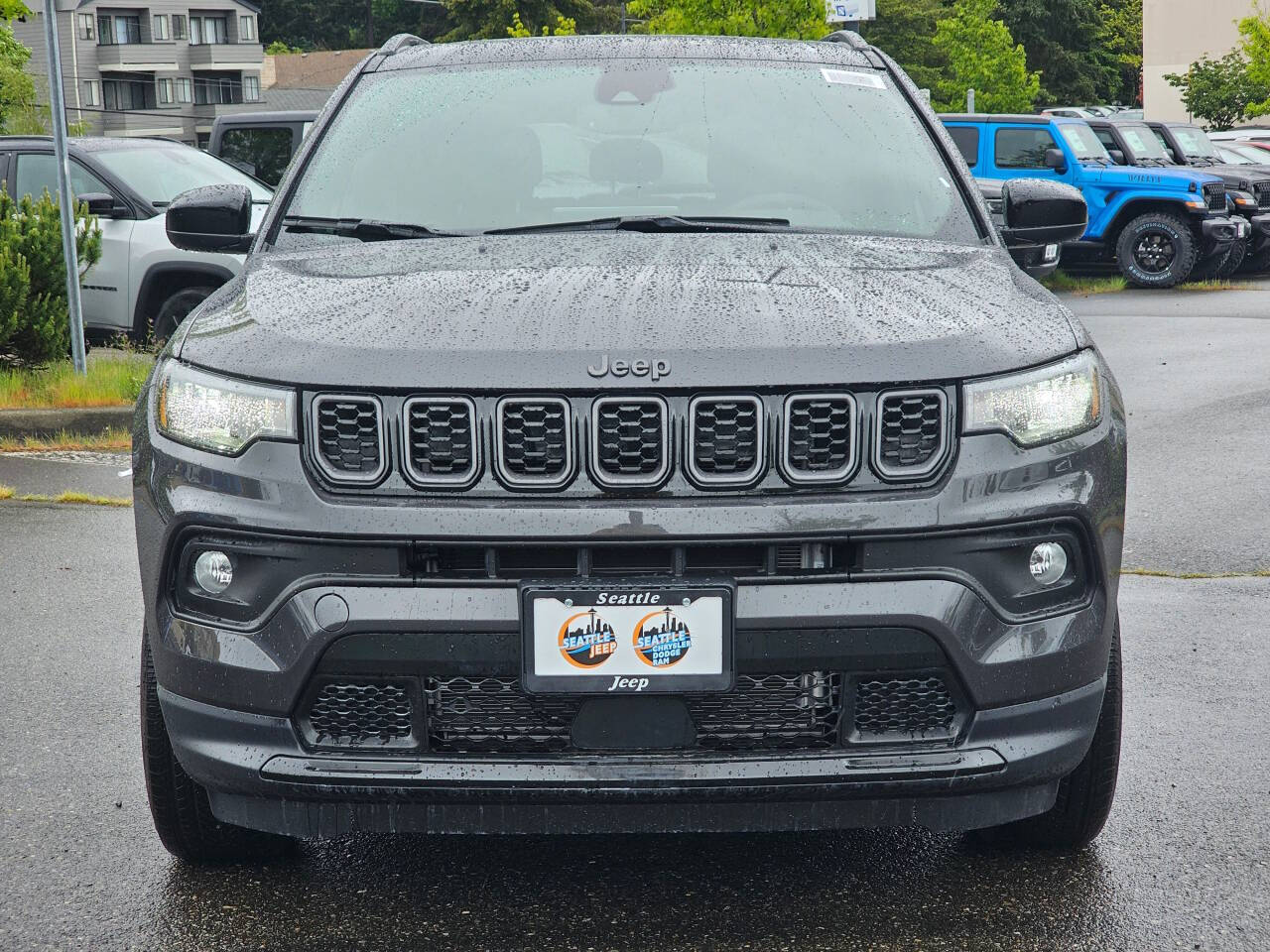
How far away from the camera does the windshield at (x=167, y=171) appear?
11531 millimetres

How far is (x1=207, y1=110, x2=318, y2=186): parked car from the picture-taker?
16125mm

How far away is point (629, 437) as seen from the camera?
2711 mm

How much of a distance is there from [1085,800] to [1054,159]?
53.5ft

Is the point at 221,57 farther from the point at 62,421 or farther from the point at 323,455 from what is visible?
the point at 323,455

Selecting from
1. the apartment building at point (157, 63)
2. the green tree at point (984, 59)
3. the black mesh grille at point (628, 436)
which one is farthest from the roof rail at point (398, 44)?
the apartment building at point (157, 63)

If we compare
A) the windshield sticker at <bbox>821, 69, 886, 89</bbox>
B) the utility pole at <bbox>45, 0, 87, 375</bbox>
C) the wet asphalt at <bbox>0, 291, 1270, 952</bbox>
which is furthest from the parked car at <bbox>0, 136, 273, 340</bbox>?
the windshield sticker at <bbox>821, 69, 886, 89</bbox>

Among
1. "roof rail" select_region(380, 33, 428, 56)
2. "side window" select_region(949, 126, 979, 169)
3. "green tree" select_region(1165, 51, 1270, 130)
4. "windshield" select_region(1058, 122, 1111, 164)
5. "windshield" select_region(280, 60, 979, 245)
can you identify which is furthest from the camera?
"green tree" select_region(1165, 51, 1270, 130)

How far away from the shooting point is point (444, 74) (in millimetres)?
4387

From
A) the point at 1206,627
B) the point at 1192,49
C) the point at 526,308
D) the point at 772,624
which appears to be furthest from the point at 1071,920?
the point at 1192,49

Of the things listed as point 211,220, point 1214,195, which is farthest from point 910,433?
point 1214,195

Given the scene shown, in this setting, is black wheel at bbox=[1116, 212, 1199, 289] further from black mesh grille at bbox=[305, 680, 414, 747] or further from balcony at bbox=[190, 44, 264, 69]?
balcony at bbox=[190, 44, 264, 69]

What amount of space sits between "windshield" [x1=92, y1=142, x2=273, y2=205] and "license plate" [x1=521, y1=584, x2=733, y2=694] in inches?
361

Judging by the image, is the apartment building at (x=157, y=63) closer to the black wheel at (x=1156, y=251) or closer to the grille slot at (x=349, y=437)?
the black wheel at (x=1156, y=251)

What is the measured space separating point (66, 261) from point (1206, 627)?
22.1 feet
